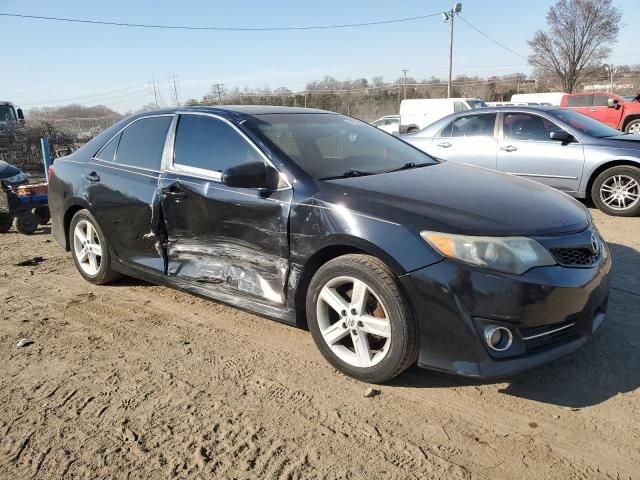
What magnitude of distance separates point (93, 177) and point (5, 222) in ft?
14.0

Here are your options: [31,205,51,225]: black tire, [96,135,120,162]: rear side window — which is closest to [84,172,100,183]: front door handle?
[96,135,120,162]: rear side window

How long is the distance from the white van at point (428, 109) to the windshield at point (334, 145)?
17.9 metres

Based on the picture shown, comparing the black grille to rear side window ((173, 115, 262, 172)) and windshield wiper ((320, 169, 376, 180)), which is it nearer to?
windshield wiper ((320, 169, 376, 180))

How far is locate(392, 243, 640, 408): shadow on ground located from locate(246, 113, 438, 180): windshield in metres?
1.39

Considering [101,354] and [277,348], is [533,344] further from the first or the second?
[101,354]

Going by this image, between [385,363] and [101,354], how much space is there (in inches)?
75.3

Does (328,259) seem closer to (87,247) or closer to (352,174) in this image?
(352,174)

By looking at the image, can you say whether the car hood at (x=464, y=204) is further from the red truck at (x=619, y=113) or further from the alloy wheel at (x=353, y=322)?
the red truck at (x=619, y=113)

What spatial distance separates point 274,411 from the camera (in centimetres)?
268

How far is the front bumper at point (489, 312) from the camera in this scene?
2.49 m

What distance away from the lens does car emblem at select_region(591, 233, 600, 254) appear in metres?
2.88

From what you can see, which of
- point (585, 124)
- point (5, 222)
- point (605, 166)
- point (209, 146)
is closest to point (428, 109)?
point (585, 124)

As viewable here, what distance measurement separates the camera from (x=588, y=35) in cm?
3491

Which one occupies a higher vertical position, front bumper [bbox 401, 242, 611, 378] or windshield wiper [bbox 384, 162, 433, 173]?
windshield wiper [bbox 384, 162, 433, 173]
